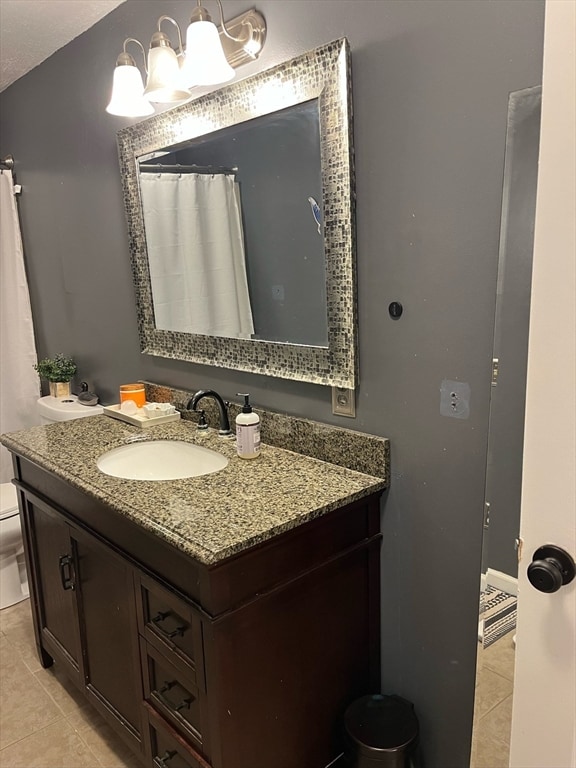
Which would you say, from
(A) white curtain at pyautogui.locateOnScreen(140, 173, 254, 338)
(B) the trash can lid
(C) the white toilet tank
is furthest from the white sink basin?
(B) the trash can lid

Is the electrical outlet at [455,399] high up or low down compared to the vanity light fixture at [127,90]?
down

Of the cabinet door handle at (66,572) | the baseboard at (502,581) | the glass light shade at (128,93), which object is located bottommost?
the cabinet door handle at (66,572)

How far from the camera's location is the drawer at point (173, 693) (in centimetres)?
129

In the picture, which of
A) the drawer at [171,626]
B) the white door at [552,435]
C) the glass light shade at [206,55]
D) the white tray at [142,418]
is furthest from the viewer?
the white tray at [142,418]

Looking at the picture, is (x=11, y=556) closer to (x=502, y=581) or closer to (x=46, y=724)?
(x=46, y=724)

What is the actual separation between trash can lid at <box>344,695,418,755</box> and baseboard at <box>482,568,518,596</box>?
0.48m

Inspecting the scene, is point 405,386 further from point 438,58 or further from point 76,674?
point 76,674

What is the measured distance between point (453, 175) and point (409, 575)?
0.96m

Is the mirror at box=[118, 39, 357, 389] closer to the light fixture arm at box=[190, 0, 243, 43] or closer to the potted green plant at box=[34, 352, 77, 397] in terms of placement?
the light fixture arm at box=[190, 0, 243, 43]

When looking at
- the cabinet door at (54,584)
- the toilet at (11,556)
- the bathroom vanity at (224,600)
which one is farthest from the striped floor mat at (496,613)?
the toilet at (11,556)

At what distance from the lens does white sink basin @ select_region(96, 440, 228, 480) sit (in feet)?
5.76

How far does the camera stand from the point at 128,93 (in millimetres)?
1745

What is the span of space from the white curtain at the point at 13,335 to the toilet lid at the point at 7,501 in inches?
10.4

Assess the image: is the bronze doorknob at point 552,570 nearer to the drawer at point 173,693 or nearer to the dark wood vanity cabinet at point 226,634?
the dark wood vanity cabinet at point 226,634
